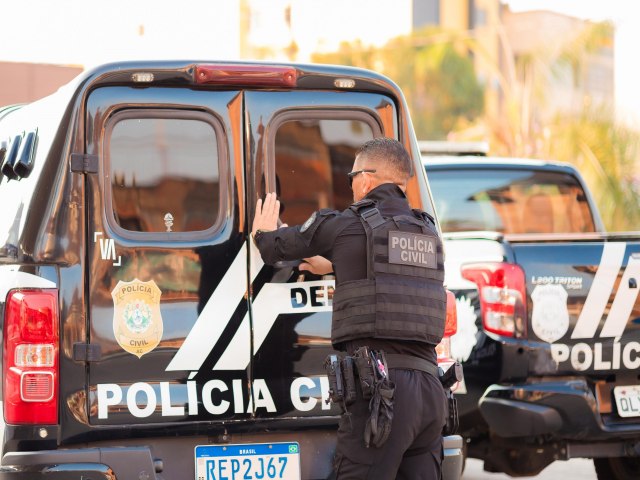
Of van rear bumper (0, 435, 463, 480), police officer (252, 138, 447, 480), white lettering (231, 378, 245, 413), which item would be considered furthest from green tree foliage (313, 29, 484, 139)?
van rear bumper (0, 435, 463, 480)

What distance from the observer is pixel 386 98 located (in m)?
5.21

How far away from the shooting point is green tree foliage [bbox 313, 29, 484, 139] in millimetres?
51219

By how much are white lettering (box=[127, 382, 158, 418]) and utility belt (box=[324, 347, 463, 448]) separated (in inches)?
29.9

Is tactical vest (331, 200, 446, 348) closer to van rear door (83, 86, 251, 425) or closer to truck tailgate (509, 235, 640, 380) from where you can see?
van rear door (83, 86, 251, 425)

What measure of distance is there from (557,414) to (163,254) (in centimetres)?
241

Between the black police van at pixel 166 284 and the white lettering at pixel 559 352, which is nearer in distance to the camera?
the black police van at pixel 166 284

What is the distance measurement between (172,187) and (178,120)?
10.8 inches

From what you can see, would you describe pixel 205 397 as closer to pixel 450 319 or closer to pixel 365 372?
pixel 365 372

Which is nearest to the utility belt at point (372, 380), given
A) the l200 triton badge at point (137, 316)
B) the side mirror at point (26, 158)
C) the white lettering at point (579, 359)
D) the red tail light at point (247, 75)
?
the l200 triton badge at point (137, 316)

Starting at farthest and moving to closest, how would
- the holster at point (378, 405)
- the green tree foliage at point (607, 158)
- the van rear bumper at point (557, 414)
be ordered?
the green tree foliage at point (607, 158), the van rear bumper at point (557, 414), the holster at point (378, 405)

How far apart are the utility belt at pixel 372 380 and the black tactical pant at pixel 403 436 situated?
0.12ft

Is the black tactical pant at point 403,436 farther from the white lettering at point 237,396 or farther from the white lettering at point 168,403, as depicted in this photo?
the white lettering at point 168,403

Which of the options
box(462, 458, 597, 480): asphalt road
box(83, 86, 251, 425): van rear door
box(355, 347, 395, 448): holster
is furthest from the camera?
box(462, 458, 597, 480): asphalt road

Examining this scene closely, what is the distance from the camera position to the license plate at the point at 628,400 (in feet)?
20.6
